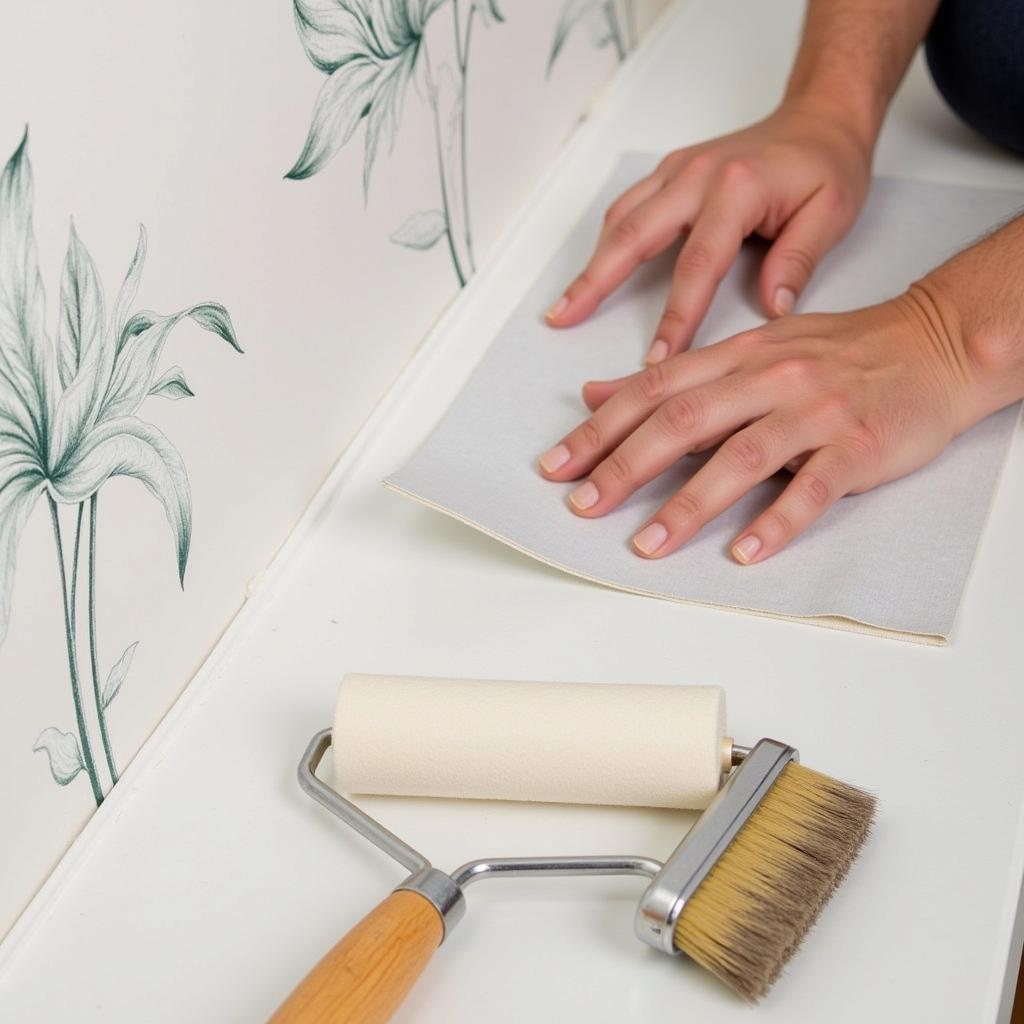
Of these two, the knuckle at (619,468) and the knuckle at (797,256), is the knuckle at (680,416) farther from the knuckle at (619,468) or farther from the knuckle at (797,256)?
→ the knuckle at (797,256)

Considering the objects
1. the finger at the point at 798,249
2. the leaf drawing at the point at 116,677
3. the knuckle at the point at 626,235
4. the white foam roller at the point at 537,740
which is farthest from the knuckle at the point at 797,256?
the leaf drawing at the point at 116,677

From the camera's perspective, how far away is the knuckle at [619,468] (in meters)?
0.81

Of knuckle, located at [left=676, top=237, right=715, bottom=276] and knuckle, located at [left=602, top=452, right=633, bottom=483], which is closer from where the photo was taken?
knuckle, located at [left=602, top=452, right=633, bottom=483]

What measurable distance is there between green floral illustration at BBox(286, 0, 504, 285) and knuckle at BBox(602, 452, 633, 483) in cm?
24

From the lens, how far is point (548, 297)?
1.02 m

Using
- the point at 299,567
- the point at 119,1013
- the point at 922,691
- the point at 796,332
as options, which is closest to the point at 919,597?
the point at 922,691

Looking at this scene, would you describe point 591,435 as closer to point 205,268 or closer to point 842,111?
point 205,268

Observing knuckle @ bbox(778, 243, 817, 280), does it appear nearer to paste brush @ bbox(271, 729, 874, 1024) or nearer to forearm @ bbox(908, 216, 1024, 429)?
forearm @ bbox(908, 216, 1024, 429)

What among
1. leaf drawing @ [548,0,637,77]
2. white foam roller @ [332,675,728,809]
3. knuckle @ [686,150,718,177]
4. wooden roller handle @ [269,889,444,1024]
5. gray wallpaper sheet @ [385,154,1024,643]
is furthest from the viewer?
leaf drawing @ [548,0,637,77]

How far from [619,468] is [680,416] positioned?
5 cm

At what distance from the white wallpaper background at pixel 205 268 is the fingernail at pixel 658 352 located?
179 mm

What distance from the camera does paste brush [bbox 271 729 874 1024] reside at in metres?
0.52

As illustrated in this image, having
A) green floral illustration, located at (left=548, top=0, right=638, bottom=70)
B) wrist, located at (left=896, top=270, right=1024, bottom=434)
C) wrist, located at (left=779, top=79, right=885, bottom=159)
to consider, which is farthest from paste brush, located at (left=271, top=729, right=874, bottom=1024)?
green floral illustration, located at (left=548, top=0, right=638, bottom=70)

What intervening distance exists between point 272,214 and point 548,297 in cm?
30
